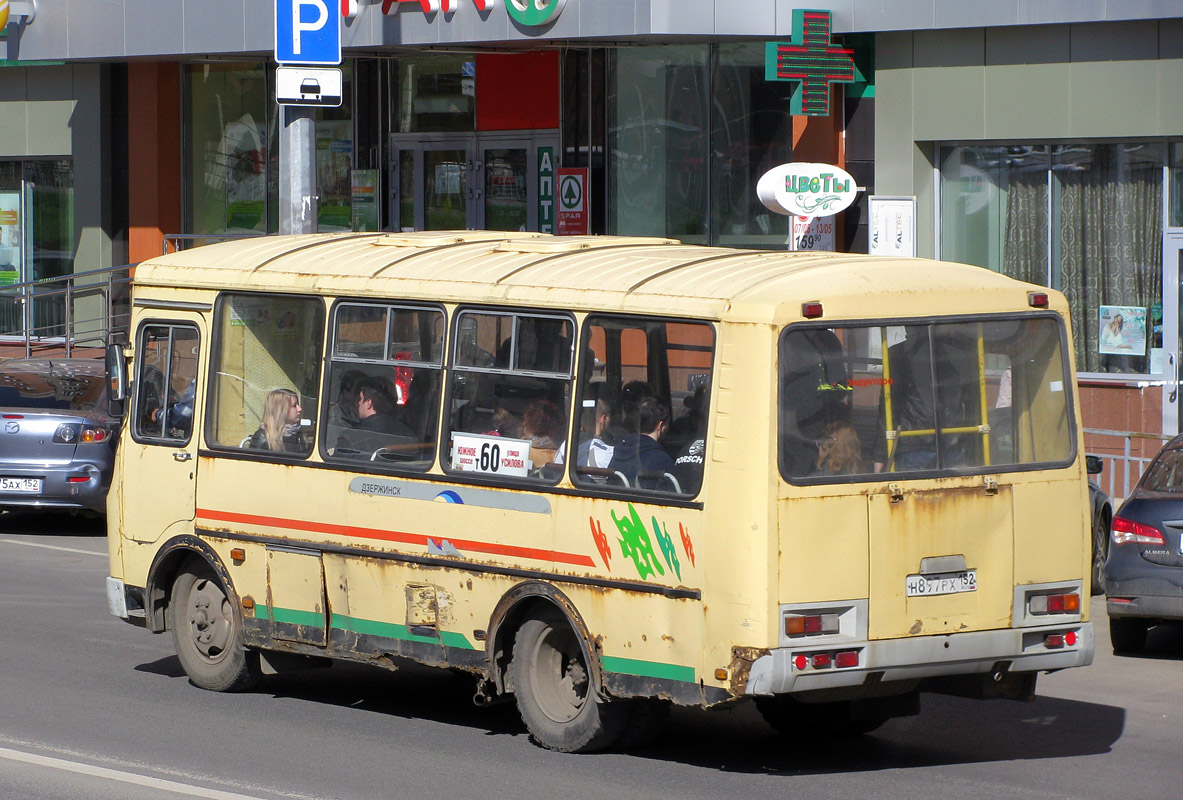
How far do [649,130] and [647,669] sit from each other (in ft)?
48.2

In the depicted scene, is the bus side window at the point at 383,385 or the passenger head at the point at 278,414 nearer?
the bus side window at the point at 383,385

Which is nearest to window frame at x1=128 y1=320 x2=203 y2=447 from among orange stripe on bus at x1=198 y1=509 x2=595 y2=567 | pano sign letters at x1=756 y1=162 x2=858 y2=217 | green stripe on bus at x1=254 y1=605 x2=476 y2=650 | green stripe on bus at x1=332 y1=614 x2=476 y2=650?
orange stripe on bus at x1=198 y1=509 x2=595 y2=567

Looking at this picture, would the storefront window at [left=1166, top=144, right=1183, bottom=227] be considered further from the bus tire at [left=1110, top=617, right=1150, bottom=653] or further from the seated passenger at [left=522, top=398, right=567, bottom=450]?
the seated passenger at [left=522, top=398, right=567, bottom=450]

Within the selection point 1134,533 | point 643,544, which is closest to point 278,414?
point 643,544

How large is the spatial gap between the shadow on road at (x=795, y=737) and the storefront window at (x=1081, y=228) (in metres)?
9.45

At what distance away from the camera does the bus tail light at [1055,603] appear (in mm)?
7910

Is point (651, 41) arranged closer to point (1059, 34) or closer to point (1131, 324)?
point (1059, 34)

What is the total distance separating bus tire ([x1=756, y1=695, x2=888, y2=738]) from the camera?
8.65m

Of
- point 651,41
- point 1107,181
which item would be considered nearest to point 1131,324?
point 1107,181

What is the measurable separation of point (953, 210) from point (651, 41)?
400 cm

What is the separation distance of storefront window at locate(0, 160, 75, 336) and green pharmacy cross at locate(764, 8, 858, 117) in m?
13.3

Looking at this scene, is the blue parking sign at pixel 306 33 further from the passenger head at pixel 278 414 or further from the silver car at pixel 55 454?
the passenger head at pixel 278 414

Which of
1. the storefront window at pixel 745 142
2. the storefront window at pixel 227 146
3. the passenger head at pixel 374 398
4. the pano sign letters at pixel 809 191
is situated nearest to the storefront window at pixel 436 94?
the storefront window at pixel 227 146

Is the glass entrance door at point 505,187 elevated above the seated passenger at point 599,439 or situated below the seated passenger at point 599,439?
above
